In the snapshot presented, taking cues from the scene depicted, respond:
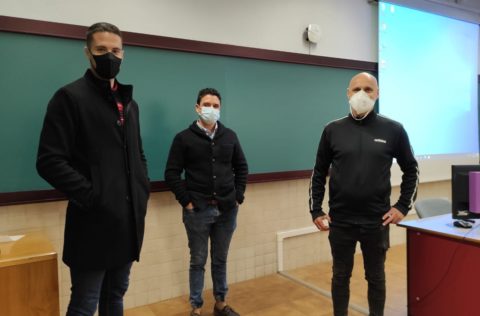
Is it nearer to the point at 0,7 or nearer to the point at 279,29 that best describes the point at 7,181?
the point at 0,7

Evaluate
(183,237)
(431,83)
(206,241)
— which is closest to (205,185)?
(206,241)

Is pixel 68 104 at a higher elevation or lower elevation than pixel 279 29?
lower

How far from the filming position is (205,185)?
7.90 ft

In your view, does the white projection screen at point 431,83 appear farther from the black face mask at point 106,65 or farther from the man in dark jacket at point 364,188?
the black face mask at point 106,65

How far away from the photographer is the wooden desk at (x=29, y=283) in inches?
62.1

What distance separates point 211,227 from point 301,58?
6.10 feet

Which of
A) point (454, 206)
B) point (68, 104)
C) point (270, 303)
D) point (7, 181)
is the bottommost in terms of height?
point (270, 303)

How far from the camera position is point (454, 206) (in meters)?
2.30

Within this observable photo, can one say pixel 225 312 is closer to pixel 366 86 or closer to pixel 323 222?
pixel 323 222

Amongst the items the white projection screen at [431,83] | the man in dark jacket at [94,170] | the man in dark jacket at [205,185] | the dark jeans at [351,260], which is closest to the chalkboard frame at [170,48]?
the white projection screen at [431,83]

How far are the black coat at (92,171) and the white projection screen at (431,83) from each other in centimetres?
314

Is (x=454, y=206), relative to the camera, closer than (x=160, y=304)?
Yes

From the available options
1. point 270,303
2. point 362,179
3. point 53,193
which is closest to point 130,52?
point 53,193

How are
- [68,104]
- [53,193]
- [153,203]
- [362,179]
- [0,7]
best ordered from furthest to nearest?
1. [153,203]
2. [53,193]
3. [0,7]
4. [362,179]
5. [68,104]
